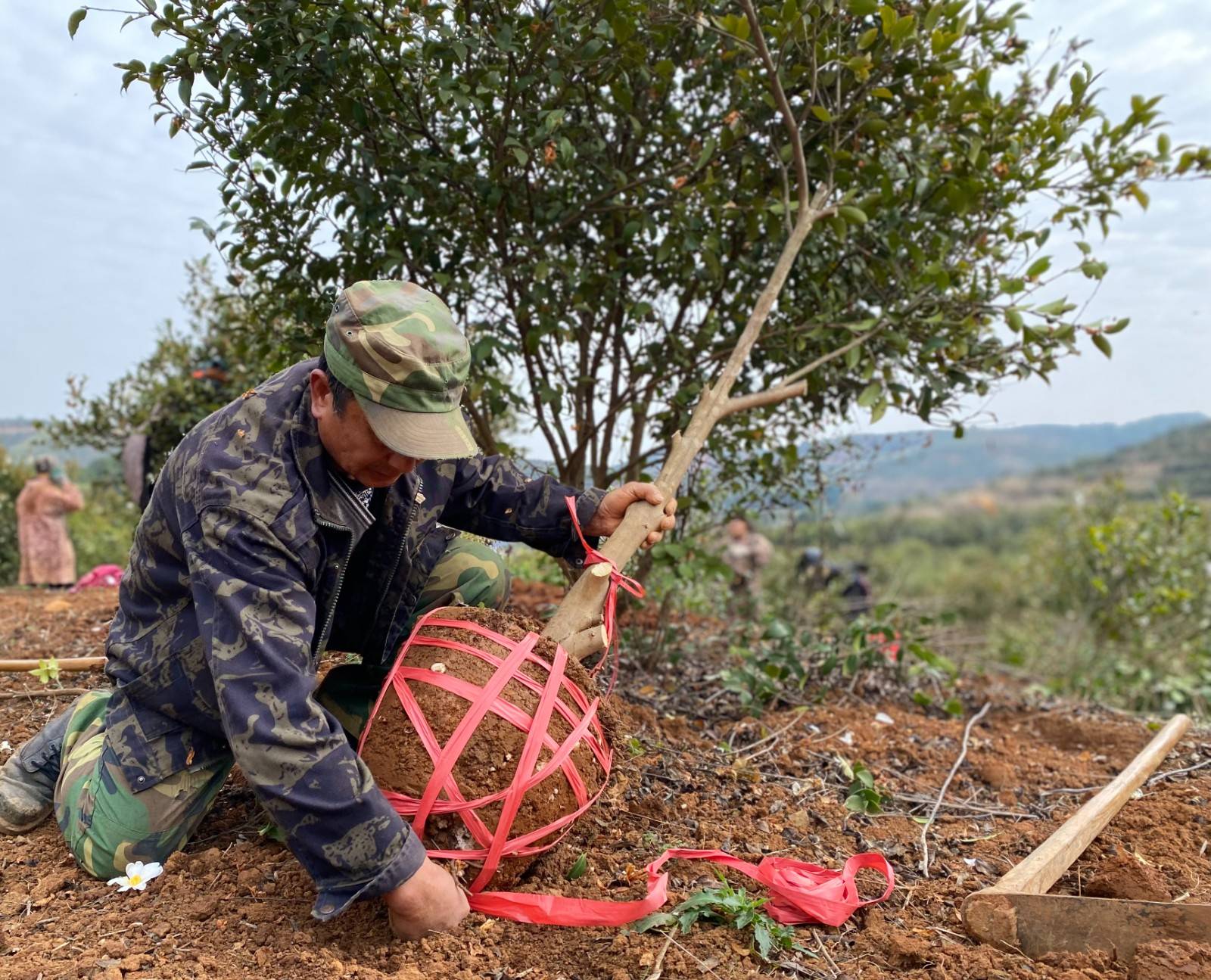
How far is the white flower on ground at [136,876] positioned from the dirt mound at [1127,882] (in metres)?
2.16

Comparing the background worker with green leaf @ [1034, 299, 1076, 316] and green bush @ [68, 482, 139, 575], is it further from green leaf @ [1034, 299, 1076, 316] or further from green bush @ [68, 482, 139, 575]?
green bush @ [68, 482, 139, 575]

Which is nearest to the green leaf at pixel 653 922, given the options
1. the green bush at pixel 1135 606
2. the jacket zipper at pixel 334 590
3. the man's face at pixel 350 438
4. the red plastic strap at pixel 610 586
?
the red plastic strap at pixel 610 586

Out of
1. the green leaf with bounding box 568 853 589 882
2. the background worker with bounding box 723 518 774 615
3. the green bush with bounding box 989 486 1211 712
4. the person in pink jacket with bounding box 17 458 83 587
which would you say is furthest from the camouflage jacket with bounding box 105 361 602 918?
the person in pink jacket with bounding box 17 458 83 587

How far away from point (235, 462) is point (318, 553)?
10.7 inches

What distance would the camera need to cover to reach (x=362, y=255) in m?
3.02

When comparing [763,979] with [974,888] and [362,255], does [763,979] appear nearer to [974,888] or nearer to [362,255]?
[974,888]

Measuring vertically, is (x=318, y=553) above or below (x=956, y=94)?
below

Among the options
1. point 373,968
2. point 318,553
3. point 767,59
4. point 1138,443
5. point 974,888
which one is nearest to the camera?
point 373,968

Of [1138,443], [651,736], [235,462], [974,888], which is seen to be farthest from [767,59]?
[1138,443]

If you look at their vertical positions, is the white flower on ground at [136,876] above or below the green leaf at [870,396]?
below

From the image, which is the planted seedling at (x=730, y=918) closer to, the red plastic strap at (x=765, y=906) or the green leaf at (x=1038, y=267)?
the red plastic strap at (x=765, y=906)

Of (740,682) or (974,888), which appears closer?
(974,888)

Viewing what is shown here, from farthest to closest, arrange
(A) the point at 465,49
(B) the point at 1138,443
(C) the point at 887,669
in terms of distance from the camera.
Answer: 1. (B) the point at 1138,443
2. (C) the point at 887,669
3. (A) the point at 465,49

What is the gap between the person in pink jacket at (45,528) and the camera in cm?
873
